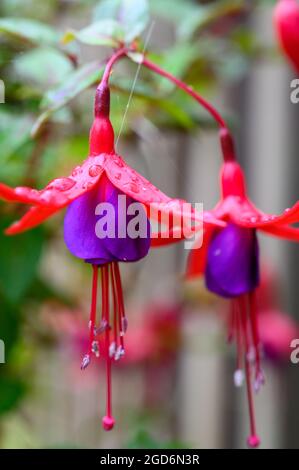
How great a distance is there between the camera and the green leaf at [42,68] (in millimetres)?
872

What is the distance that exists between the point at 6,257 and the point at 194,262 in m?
0.24

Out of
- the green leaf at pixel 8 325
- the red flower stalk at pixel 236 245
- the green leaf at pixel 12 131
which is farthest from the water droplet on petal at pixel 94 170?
the green leaf at pixel 8 325

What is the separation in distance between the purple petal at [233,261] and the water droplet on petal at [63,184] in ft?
0.52

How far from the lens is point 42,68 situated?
883 mm

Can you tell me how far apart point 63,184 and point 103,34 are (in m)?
0.20

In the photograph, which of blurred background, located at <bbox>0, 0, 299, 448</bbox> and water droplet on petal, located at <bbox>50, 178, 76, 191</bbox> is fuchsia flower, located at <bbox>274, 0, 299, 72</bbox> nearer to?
blurred background, located at <bbox>0, 0, 299, 448</bbox>

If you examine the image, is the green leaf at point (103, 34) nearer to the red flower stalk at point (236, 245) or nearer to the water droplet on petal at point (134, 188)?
the red flower stalk at point (236, 245)

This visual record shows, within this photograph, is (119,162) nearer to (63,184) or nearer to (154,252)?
(63,184)

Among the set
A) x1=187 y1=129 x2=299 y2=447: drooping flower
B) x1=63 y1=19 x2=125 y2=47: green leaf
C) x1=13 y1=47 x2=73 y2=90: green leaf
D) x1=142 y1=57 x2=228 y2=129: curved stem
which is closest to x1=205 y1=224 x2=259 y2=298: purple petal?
x1=187 y1=129 x2=299 y2=447: drooping flower

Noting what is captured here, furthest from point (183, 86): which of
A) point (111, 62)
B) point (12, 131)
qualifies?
point (12, 131)

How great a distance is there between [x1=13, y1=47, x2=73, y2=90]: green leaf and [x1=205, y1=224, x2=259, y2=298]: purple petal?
1.00 feet

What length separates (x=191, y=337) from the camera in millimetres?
1682

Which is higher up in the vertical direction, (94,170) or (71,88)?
(71,88)

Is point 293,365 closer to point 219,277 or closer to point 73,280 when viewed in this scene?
point 73,280
